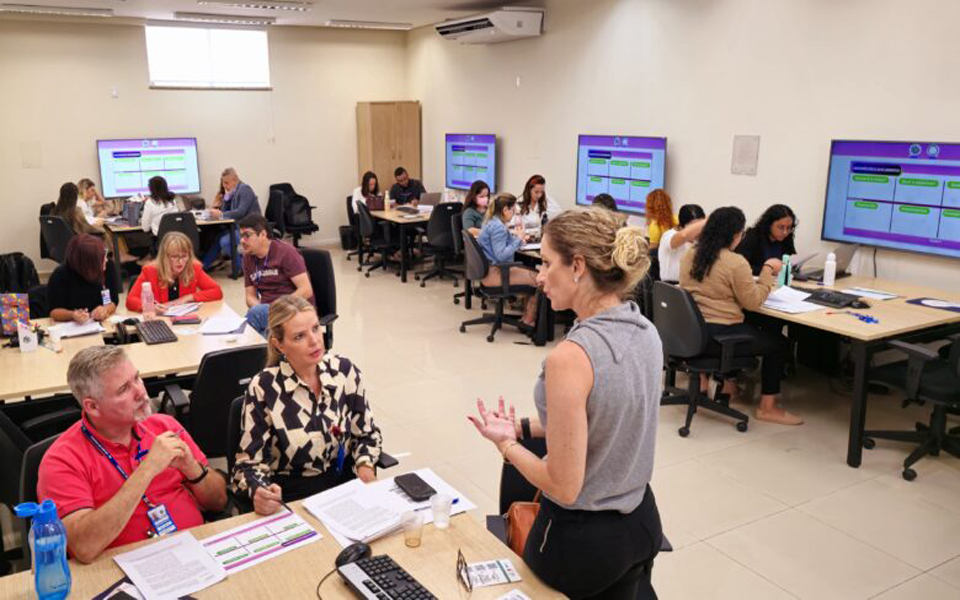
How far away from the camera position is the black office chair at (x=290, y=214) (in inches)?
408

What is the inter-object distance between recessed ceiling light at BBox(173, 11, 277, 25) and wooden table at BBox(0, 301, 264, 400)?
658 centimetres

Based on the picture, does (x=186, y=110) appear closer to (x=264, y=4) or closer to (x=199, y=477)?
(x=264, y=4)

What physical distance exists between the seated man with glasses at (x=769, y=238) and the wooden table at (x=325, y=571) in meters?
3.92

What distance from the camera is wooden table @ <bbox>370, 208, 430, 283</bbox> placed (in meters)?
8.87

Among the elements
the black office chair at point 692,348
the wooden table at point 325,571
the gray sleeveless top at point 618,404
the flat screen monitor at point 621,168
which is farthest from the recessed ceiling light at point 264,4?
the gray sleeveless top at point 618,404

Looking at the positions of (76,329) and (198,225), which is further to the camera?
(198,225)

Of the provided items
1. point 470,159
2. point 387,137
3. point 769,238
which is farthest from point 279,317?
point 387,137

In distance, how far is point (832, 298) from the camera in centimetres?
473

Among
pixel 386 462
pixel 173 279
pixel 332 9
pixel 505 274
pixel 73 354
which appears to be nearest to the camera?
pixel 386 462

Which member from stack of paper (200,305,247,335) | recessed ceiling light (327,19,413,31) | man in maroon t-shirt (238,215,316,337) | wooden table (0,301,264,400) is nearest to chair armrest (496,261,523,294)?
man in maroon t-shirt (238,215,316,337)

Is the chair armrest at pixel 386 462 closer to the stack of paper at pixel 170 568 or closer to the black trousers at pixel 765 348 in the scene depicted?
the stack of paper at pixel 170 568

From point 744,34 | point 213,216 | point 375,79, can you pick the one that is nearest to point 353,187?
point 375,79

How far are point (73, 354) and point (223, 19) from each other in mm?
7433

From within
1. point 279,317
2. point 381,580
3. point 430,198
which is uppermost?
point 279,317
